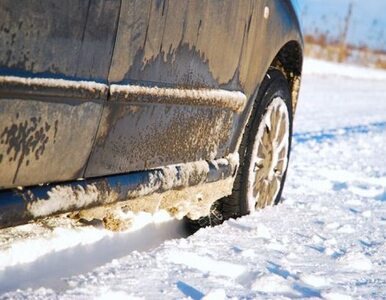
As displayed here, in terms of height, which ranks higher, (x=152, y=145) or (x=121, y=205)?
(x=152, y=145)

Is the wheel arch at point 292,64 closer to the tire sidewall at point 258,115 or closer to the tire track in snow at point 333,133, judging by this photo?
the tire sidewall at point 258,115

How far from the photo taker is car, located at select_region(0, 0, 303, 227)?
1.67 metres

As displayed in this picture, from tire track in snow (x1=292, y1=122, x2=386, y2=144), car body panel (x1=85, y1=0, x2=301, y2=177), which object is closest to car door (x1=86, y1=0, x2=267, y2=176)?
car body panel (x1=85, y1=0, x2=301, y2=177)

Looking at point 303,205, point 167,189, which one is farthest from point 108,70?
point 303,205

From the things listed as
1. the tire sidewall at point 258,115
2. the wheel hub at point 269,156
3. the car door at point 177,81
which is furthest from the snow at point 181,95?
the wheel hub at point 269,156

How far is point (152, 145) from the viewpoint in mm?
2268

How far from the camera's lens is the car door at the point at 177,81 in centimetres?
200

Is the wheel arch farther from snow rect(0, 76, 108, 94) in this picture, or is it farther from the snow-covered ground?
snow rect(0, 76, 108, 94)

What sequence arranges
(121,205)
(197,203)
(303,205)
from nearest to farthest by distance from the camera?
(121,205) → (197,203) → (303,205)

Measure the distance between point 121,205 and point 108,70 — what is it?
50cm

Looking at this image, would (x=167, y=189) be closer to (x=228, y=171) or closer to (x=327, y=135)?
(x=228, y=171)

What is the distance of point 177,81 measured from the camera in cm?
230

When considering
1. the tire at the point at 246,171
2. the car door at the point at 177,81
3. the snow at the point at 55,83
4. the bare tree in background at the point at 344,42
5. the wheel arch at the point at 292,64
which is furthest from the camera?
the bare tree in background at the point at 344,42

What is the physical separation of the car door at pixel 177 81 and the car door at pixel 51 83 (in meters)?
0.08
